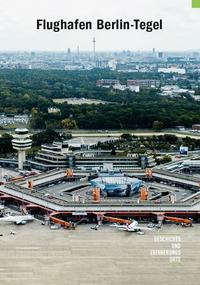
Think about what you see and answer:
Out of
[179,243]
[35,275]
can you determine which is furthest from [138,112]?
[35,275]

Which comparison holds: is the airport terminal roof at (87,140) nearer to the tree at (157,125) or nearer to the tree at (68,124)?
the tree at (68,124)

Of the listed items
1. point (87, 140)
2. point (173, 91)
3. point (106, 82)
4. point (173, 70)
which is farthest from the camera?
point (173, 70)

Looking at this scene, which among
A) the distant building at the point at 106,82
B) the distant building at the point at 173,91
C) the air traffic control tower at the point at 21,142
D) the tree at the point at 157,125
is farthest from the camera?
the distant building at the point at 106,82

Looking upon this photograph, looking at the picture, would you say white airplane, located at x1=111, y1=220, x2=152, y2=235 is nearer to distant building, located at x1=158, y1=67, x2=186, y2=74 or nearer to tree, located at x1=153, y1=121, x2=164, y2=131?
tree, located at x1=153, y1=121, x2=164, y2=131

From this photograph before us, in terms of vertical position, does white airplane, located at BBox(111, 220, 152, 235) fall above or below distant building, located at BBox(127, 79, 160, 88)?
below

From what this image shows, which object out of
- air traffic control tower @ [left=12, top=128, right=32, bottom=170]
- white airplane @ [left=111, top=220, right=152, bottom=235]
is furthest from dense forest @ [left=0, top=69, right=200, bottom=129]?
white airplane @ [left=111, top=220, right=152, bottom=235]

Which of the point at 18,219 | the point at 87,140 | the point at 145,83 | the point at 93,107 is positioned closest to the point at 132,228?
the point at 18,219

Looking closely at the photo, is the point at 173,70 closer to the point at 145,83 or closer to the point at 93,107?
the point at 145,83

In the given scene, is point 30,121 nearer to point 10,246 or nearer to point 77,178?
point 77,178

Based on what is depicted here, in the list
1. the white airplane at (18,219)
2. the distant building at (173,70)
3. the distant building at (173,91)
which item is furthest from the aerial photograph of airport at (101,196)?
the distant building at (173,70)
